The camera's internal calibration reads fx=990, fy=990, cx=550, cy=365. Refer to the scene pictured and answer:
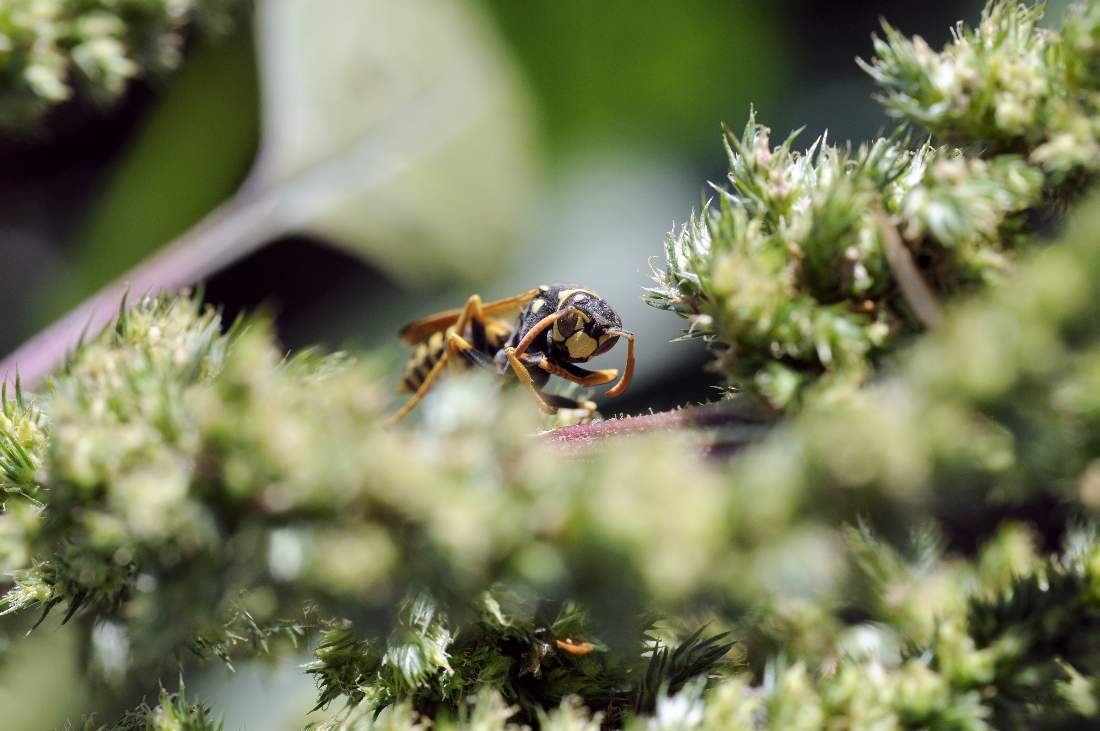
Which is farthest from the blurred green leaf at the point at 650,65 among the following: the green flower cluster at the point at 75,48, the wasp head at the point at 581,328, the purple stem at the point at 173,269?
the wasp head at the point at 581,328

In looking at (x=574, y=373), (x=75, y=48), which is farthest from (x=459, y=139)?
(x=574, y=373)

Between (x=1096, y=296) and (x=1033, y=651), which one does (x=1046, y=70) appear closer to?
(x=1096, y=296)

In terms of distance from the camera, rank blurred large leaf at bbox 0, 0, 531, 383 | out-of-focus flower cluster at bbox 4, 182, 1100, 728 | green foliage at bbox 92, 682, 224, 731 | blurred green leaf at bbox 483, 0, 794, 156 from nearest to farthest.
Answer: out-of-focus flower cluster at bbox 4, 182, 1100, 728, green foliage at bbox 92, 682, 224, 731, blurred large leaf at bbox 0, 0, 531, 383, blurred green leaf at bbox 483, 0, 794, 156

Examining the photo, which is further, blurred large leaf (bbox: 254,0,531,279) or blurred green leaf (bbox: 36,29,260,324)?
blurred large leaf (bbox: 254,0,531,279)

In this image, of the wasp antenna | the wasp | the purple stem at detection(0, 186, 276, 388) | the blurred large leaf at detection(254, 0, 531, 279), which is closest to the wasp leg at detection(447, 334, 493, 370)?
the wasp

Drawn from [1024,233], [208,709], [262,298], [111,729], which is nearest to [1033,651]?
[1024,233]

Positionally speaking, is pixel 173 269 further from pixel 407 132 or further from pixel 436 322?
pixel 407 132

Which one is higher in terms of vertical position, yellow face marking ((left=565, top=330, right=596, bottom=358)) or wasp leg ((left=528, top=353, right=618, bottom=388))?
yellow face marking ((left=565, top=330, right=596, bottom=358))

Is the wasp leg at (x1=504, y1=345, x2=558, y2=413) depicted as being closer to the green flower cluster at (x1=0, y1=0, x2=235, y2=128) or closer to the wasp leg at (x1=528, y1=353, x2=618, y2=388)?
the wasp leg at (x1=528, y1=353, x2=618, y2=388)
